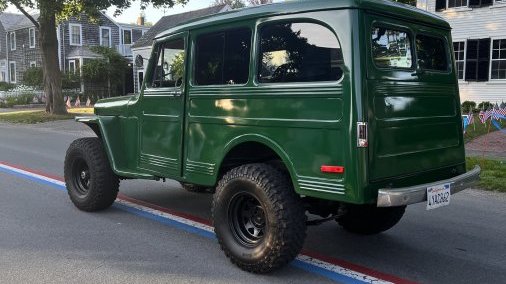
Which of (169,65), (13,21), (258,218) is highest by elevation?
(13,21)

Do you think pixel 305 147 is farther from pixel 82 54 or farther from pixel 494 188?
pixel 82 54

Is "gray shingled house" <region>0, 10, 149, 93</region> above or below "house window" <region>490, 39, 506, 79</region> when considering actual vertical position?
above

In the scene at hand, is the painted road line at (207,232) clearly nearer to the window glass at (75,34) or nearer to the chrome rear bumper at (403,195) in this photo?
the chrome rear bumper at (403,195)

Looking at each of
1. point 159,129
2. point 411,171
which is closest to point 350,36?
point 411,171

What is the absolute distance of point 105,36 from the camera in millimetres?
44219

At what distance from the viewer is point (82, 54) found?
132 ft

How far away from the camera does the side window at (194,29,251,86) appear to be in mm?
4538

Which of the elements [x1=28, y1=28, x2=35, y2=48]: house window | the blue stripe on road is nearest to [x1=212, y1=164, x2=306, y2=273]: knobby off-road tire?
the blue stripe on road

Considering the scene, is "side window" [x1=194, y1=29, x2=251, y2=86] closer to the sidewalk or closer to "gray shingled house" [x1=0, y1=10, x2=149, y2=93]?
the sidewalk

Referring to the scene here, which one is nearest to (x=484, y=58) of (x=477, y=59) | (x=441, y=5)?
(x=477, y=59)

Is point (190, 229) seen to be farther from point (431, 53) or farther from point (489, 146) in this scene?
point (489, 146)

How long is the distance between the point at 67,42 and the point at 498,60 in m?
33.2

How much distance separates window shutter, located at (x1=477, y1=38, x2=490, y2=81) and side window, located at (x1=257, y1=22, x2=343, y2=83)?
59.8ft

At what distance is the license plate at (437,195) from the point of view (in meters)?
4.04
